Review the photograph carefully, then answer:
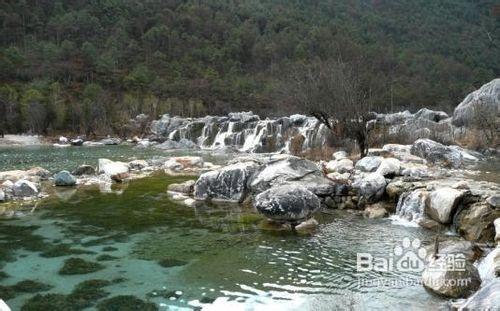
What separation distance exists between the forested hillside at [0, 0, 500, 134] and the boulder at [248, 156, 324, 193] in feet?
Result: 157

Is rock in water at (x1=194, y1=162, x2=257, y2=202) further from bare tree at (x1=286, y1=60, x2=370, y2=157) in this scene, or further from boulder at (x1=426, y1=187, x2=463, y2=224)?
bare tree at (x1=286, y1=60, x2=370, y2=157)

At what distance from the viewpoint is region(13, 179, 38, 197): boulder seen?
17375mm

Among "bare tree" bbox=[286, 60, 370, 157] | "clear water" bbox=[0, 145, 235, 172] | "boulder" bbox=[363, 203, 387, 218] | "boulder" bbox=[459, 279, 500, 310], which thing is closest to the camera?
"boulder" bbox=[459, 279, 500, 310]

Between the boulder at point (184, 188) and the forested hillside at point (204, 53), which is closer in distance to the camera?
the boulder at point (184, 188)

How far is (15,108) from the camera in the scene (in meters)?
68.3

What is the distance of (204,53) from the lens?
382 ft

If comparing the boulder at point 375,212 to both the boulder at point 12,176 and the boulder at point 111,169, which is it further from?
the boulder at point 12,176

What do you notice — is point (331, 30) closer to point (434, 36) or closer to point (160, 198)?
point (434, 36)

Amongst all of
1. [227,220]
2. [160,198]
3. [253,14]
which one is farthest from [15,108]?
[253,14]

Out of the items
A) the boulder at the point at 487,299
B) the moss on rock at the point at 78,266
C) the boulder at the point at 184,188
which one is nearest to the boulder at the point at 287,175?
the boulder at the point at 184,188

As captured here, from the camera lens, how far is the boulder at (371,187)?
595 inches

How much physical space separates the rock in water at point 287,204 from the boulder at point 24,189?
9309mm

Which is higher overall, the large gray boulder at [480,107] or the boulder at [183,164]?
the large gray boulder at [480,107]

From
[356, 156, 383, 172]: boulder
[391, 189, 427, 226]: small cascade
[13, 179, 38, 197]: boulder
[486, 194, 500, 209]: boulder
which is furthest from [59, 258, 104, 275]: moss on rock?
[356, 156, 383, 172]: boulder
